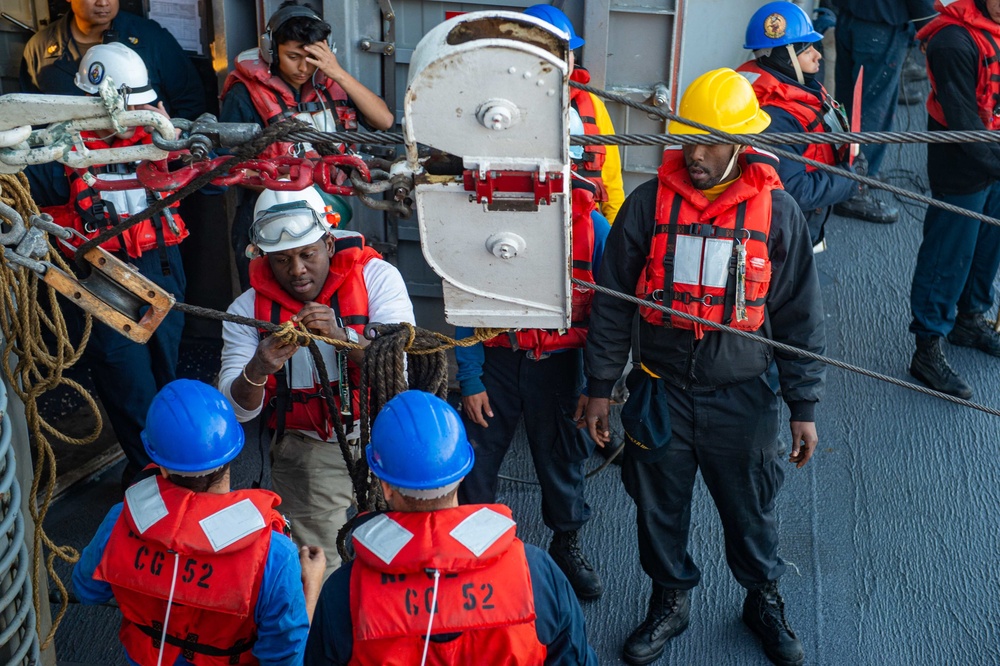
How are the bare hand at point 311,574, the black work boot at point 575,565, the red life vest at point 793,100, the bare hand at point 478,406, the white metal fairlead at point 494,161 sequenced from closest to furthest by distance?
the white metal fairlead at point 494,161 < the bare hand at point 311,574 < the bare hand at point 478,406 < the black work boot at point 575,565 < the red life vest at point 793,100

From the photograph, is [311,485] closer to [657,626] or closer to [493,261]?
[657,626]

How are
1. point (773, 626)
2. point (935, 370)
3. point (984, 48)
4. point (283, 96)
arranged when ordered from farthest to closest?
point (935, 370) → point (984, 48) → point (283, 96) → point (773, 626)

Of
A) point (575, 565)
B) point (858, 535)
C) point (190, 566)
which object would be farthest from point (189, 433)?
point (858, 535)

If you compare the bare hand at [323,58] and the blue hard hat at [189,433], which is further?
the bare hand at [323,58]

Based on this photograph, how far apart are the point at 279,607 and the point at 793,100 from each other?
355 centimetres

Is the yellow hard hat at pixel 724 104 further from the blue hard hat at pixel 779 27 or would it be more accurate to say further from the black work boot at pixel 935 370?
the black work boot at pixel 935 370

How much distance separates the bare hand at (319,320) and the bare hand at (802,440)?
71.0 inches

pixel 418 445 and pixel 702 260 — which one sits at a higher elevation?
pixel 702 260

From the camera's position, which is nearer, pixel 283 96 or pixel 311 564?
pixel 311 564

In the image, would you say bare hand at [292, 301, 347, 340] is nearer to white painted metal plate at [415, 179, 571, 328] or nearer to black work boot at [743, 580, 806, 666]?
white painted metal plate at [415, 179, 571, 328]

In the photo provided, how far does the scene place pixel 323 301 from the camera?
3953mm

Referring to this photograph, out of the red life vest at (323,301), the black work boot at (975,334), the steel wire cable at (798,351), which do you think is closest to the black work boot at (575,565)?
the red life vest at (323,301)

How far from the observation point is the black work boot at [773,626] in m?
4.18

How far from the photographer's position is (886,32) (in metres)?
7.03
